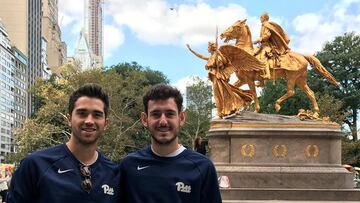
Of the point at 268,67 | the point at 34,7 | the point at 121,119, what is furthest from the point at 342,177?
the point at 34,7

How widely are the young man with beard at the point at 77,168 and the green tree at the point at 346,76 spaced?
138ft

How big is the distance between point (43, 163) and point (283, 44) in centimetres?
1537

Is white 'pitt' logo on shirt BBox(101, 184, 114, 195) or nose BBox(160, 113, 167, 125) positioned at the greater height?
nose BBox(160, 113, 167, 125)

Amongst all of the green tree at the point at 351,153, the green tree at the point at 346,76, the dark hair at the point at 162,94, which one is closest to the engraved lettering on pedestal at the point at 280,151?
the dark hair at the point at 162,94

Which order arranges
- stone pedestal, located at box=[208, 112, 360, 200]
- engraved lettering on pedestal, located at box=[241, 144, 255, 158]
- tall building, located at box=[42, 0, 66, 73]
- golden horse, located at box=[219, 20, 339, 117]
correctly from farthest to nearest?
tall building, located at box=[42, 0, 66, 73]
golden horse, located at box=[219, 20, 339, 117]
engraved lettering on pedestal, located at box=[241, 144, 255, 158]
stone pedestal, located at box=[208, 112, 360, 200]

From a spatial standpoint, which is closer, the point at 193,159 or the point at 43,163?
the point at 43,163

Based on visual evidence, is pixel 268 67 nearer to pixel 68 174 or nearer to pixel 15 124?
pixel 68 174

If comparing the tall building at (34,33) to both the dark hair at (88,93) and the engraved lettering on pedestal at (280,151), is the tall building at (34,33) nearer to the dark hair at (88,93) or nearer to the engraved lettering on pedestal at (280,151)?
the engraved lettering on pedestal at (280,151)

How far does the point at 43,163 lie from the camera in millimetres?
3766

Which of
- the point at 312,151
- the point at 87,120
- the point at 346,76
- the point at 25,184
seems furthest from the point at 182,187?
the point at 346,76

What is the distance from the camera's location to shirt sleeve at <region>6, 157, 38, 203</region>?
3652 millimetres

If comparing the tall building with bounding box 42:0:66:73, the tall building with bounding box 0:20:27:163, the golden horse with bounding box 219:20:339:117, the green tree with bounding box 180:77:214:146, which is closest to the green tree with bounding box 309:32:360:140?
the green tree with bounding box 180:77:214:146

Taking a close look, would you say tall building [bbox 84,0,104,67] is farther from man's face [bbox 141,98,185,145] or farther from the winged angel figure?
man's face [bbox 141,98,185,145]

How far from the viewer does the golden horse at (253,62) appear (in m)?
18.3
